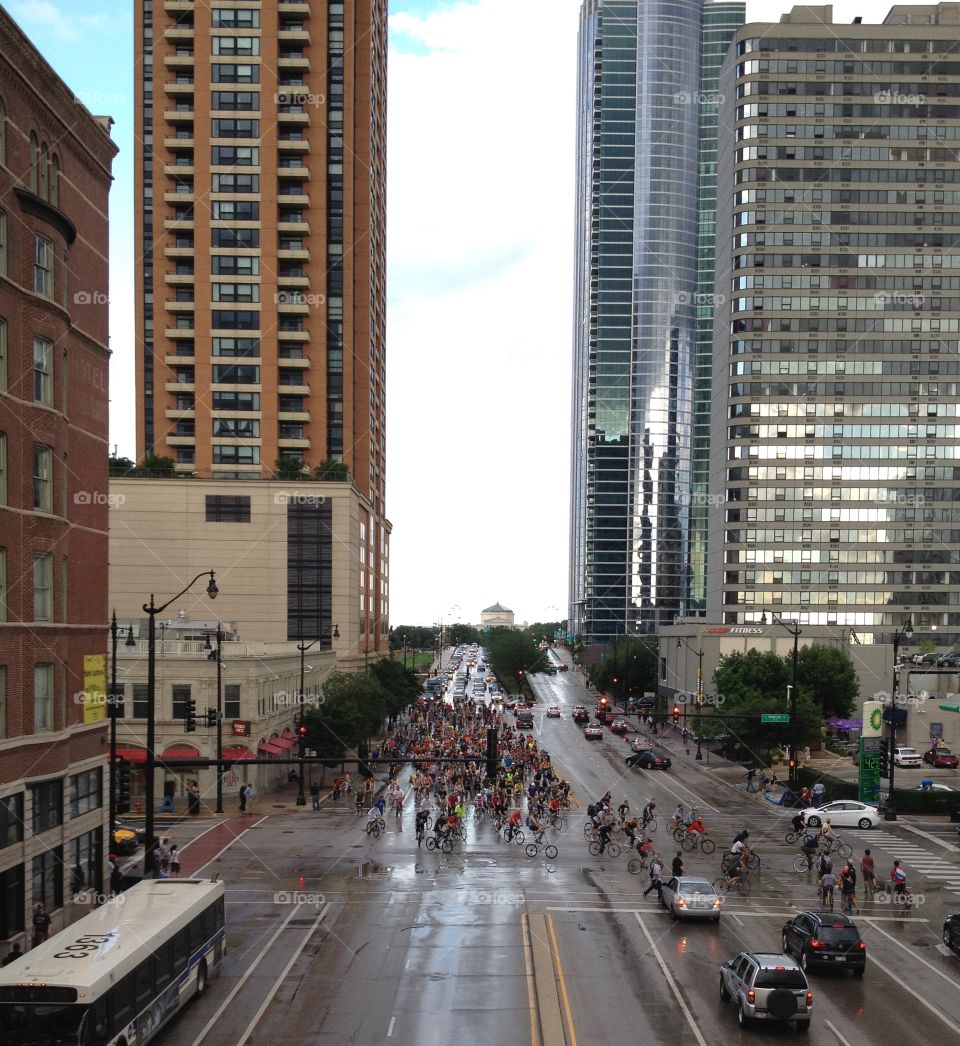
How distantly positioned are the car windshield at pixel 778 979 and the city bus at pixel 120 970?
1164cm

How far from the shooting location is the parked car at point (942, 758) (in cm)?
6444

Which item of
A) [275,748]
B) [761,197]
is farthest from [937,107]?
[275,748]

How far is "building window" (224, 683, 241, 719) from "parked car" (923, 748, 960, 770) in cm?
4691

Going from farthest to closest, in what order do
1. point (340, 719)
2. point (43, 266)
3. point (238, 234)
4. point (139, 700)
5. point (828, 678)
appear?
point (238, 234), point (828, 678), point (340, 719), point (139, 700), point (43, 266)

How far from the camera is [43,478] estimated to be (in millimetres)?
28359

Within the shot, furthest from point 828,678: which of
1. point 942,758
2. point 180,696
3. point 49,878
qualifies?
point 49,878

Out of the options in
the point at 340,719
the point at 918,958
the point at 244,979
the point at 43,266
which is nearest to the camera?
the point at 244,979

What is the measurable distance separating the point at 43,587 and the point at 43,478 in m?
3.26

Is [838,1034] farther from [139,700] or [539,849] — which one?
[139,700]

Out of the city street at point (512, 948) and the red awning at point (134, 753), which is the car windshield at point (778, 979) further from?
the red awning at point (134, 753)

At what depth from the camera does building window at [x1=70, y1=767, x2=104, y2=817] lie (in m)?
30.1

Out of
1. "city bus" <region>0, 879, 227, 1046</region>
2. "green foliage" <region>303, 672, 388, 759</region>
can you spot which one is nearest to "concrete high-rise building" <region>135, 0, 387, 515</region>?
"green foliage" <region>303, 672, 388, 759</region>

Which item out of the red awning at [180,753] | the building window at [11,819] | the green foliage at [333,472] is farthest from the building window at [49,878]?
the green foliage at [333,472]

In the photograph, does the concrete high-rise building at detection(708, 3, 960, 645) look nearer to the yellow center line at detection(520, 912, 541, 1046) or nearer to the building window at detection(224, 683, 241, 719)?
the building window at detection(224, 683, 241, 719)
